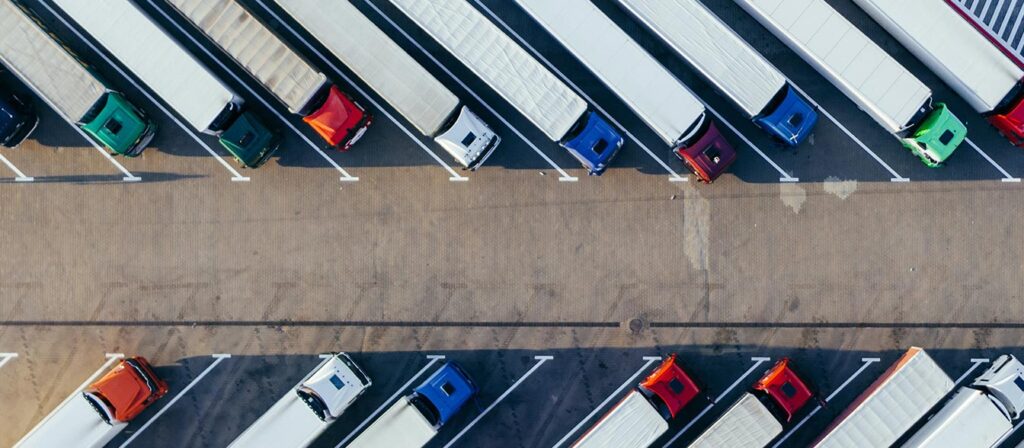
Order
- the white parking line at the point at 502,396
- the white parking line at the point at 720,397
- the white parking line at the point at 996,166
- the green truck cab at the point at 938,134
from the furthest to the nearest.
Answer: the white parking line at the point at 996,166 → the white parking line at the point at 502,396 → the white parking line at the point at 720,397 → the green truck cab at the point at 938,134

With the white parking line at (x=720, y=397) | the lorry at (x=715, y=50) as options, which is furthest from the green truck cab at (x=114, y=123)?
the white parking line at (x=720, y=397)

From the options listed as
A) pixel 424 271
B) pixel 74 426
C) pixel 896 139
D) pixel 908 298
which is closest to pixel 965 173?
pixel 896 139

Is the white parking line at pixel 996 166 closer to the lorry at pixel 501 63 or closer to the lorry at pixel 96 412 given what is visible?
the lorry at pixel 501 63

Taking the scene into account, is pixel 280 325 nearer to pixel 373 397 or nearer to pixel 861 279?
pixel 373 397

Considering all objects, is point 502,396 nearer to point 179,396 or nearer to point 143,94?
point 179,396

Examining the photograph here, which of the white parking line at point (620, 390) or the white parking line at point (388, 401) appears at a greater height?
the white parking line at point (620, 390)

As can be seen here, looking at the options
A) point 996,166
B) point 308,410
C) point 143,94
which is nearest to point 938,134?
point 996,166
